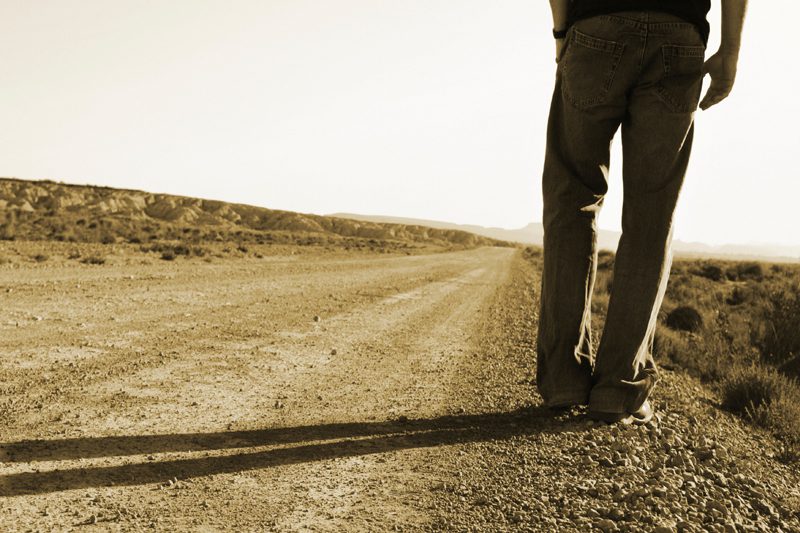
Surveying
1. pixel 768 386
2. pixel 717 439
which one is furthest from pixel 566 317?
pixel 768 386

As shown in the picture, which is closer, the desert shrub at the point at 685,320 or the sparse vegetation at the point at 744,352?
the sparse vegetation at the point at 744,352

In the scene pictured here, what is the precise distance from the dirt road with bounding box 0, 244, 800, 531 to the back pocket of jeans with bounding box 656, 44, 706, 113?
1.43 metres

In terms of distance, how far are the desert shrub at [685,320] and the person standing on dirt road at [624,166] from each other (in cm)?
628

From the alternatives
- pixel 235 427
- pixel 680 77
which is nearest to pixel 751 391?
pixel 680 77

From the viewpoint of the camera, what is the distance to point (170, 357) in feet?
11.9

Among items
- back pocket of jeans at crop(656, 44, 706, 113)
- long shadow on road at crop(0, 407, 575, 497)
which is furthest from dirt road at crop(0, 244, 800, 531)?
back pocket of jeans at crop(656, 44, 706, 113)

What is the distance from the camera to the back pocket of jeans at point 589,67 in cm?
246

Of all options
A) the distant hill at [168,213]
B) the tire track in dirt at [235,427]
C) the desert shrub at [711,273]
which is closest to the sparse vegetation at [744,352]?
the tire track in dirt at [235,427]

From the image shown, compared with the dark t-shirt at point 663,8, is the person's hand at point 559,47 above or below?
below

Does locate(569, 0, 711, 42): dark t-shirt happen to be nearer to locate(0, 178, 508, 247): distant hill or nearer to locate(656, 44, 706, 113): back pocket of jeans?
locate(656, 44, 706, 113): back pocket of jeans

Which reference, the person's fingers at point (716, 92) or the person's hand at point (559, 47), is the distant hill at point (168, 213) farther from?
the person's fingers at point (716, 92)

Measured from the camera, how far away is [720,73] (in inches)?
96.2

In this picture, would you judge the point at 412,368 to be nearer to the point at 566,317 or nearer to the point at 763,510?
the point at 566,317

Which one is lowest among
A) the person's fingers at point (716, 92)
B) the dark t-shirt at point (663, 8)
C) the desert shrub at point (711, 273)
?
the desert shrub at point (711, 273)
